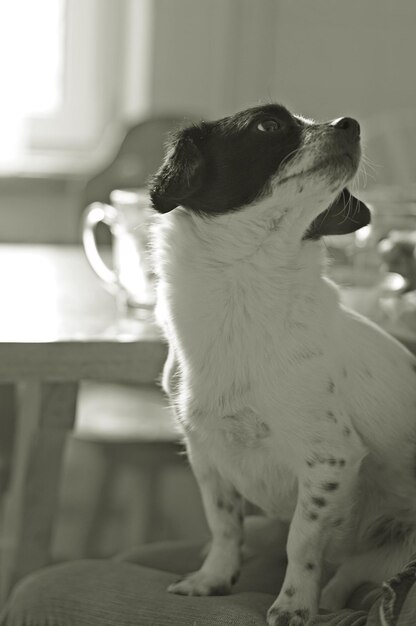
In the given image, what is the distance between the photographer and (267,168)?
1093 mm

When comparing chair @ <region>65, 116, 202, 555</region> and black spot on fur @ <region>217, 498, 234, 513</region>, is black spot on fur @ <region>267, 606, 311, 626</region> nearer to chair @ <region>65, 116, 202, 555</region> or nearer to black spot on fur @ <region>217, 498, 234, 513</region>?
black spot on fur @ <region>217, 498, 234, 513</region>

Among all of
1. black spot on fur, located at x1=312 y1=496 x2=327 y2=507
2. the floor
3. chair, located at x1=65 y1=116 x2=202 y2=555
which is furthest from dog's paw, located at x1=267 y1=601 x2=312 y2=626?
the floor

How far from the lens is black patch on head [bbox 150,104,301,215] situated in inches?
43.0

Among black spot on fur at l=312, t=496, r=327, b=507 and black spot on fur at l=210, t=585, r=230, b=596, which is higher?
black spot on fur at l=312, t=496, r=327, b=507

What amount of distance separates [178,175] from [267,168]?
0.34ft

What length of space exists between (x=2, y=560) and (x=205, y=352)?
0.82 m

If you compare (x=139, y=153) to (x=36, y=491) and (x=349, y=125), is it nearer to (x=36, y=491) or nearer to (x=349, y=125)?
(x=36, y=491)

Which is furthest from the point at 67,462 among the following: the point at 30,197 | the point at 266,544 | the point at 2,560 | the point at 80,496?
the point at 266,544

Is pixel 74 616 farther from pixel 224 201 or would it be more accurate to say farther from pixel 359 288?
pixel 359 288

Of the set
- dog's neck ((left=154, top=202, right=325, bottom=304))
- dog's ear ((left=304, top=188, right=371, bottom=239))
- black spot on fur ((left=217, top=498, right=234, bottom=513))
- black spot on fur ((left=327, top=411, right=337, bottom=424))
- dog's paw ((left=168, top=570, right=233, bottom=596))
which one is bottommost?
dog's paw ((left=168, top=570, right=233, bottom=596))

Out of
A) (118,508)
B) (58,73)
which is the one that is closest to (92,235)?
(118,508)

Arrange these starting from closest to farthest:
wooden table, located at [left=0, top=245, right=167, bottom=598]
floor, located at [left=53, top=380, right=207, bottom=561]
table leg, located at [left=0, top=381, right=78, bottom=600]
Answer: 1. wooden table, located at [left=0, top=245, right=167, bottom=598]
2. table leg, located at [left=0, top=381, right=78, bottom=600]
3. floor, located at [left=53, top=380, right=207, bottom=561]

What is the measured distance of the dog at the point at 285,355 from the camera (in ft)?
3.46

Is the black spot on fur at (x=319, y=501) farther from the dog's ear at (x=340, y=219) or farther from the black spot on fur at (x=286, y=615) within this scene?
the dog's ear at (x=340, y=219)
